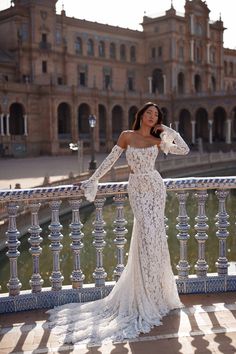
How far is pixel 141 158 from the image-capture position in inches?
167

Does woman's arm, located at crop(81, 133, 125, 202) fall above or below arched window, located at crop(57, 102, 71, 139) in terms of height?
below

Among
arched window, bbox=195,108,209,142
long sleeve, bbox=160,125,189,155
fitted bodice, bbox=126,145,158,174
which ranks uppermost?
arched window, bbox=195,108,209,142

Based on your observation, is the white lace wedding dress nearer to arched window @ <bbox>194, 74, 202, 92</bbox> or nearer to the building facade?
the building facade

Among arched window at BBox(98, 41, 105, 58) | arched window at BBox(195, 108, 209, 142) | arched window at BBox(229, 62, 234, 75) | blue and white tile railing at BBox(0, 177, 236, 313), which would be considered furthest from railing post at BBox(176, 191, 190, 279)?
arched window at BBox(229, 62, 234, 75)

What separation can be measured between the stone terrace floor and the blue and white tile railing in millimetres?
217

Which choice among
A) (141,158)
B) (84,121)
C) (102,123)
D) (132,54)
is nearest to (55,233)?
(141,158)

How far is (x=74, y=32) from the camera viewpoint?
54.1 meters

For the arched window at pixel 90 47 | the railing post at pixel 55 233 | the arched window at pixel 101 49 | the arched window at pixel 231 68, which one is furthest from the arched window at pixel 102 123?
the railing post at pixel 55 233

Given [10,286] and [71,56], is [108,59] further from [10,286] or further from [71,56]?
[10,286]

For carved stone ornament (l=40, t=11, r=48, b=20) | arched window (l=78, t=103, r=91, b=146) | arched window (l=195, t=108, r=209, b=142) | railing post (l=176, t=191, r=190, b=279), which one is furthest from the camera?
arched window (l=195, t=108, r=209, b=142)

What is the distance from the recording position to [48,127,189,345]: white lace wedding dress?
421 cm

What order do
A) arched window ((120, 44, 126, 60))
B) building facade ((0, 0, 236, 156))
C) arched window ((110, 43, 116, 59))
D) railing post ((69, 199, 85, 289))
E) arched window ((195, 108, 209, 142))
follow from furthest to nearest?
arched window ((120, 44, 126, 60)), arched window ((110, 43, 116, 59)), arched window ((195, 108, 209, 142)), building facade ((0, 0, 236, 156)), railing post ((69, 199, 85, 289))

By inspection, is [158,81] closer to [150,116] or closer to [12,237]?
[150,116]

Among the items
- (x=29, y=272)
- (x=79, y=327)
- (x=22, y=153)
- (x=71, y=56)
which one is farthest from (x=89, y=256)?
(x=71, y=56)
